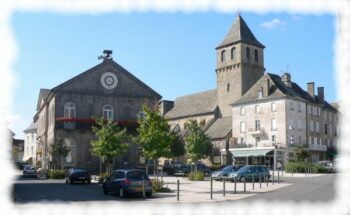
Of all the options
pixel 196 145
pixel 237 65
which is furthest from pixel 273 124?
pixel 237 65

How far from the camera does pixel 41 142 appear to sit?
5488cm

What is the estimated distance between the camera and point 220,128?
7088 cm

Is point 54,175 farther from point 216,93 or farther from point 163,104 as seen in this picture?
point 163,104

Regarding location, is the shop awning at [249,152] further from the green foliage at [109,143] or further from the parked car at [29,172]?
the parked car at [29,172]

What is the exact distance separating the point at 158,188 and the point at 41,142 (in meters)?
35.6

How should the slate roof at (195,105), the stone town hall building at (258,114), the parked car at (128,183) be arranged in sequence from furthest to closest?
the slate roof at (195,105) < the stone town hall building at (258,114) < the parked car at (128,183)

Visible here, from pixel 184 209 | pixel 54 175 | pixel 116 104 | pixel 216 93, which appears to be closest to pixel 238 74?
pixel 216 93

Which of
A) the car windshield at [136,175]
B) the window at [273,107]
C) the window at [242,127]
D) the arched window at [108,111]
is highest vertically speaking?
the window at [273,107]

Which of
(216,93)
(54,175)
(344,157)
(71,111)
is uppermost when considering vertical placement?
(216,93)

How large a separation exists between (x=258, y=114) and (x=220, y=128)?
1054 centimetres

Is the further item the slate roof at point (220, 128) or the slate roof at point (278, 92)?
the slate roof at point (220, 128)

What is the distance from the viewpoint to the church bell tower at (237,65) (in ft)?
250

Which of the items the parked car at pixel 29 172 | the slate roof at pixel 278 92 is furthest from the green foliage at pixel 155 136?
the slate roof at pixel 278 92

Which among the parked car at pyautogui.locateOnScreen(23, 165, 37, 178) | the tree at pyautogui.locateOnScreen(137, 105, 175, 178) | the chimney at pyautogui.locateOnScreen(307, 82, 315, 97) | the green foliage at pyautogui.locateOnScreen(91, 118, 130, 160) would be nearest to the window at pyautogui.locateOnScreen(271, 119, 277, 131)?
the chimney at pyautogui.locateOnScreen(307, 82, 315, 97)
